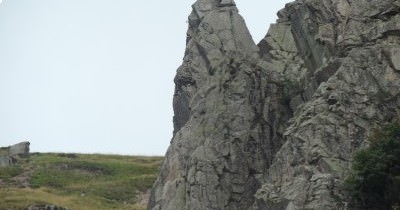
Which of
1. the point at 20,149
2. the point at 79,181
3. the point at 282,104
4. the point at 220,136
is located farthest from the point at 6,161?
the point at 282,104

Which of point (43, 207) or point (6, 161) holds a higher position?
point (6, 161)

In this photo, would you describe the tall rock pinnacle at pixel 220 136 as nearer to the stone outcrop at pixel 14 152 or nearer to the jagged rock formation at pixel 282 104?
the jagged rock formation at pixel 282 104

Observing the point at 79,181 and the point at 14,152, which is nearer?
the point at 79,181

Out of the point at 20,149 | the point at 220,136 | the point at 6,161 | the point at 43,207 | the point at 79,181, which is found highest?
the point at 20,149

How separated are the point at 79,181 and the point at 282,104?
63644 millimetres

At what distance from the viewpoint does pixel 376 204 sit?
4509 centimetres

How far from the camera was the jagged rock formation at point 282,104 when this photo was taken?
4931 centimetres

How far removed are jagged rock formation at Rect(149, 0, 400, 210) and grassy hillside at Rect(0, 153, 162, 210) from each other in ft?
92.5

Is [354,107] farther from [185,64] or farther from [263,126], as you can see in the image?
[185,64]

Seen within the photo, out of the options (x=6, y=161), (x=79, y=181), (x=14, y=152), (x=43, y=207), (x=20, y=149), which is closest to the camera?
(x=43, y=207)

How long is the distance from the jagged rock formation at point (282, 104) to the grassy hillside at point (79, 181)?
28185mm

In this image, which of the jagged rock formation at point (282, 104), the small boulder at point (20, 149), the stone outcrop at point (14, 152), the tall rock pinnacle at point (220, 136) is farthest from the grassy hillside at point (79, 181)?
the tall rock pinnacle at point (220, 136)

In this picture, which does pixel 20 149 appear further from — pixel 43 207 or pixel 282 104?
pixel 282 104

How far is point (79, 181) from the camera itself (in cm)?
11694
